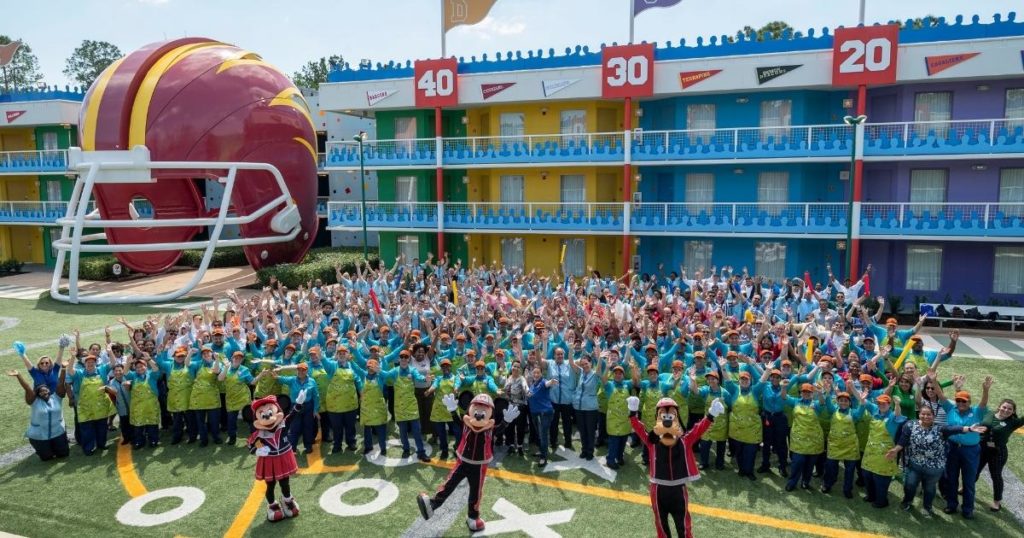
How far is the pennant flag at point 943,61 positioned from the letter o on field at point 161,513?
21954 millimetres

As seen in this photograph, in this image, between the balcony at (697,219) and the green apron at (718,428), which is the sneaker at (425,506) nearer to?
the green apron at (718,428)

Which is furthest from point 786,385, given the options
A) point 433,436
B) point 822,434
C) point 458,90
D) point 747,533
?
point 458,90

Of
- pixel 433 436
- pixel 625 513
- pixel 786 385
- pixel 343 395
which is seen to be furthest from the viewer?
pixel 433 436

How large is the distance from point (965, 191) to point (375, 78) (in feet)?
69.3

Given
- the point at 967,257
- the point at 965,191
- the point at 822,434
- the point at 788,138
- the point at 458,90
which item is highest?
the point at 458,90

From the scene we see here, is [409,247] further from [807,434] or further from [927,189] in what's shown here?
[807,434]

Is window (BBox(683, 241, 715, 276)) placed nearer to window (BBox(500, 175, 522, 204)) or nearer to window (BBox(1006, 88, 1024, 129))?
window (BBox(500, 175, 522, 204))

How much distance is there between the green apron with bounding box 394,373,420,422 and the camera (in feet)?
31.8

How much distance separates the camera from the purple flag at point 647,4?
899 inches

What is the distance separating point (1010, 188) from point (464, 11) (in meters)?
19.0

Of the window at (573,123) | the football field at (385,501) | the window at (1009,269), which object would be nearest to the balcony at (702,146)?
the window at (573,123)

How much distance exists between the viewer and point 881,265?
74.8 feet

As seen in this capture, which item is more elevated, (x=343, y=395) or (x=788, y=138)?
(x=788, y=138)

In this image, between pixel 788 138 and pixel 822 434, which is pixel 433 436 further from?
pixel 788 138
